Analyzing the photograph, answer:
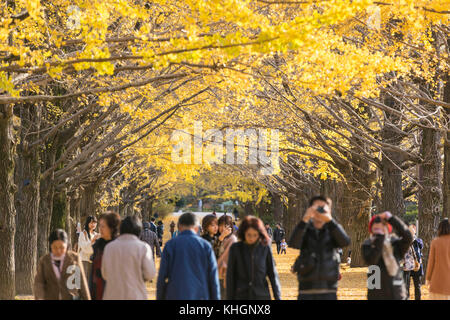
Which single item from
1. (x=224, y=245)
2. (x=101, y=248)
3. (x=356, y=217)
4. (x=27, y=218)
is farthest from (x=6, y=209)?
(x=356, y=217)

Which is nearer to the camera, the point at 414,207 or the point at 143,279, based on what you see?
the point at 143,279

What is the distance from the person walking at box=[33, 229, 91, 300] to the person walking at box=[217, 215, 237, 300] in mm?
1948

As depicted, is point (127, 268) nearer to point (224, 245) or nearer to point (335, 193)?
point (224, 245)

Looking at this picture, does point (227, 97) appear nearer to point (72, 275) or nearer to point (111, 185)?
point (72, 275)

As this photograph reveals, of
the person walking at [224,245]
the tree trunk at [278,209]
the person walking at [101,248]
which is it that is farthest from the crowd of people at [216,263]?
the tree trunk at [278,209]

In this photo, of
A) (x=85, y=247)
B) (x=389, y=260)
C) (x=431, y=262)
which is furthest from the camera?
(x=85, y=247)

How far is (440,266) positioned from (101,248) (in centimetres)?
458

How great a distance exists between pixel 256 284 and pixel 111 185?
37.1 meters

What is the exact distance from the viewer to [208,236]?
11.0 meters

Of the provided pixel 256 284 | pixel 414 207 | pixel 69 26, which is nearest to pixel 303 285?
pixel 256 284

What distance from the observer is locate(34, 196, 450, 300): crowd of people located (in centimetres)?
764

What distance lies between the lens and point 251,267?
798 cm

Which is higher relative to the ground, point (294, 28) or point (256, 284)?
point (294, 28)

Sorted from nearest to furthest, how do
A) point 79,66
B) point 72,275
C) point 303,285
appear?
point 303,285 < point 72,275 < point 79,66
